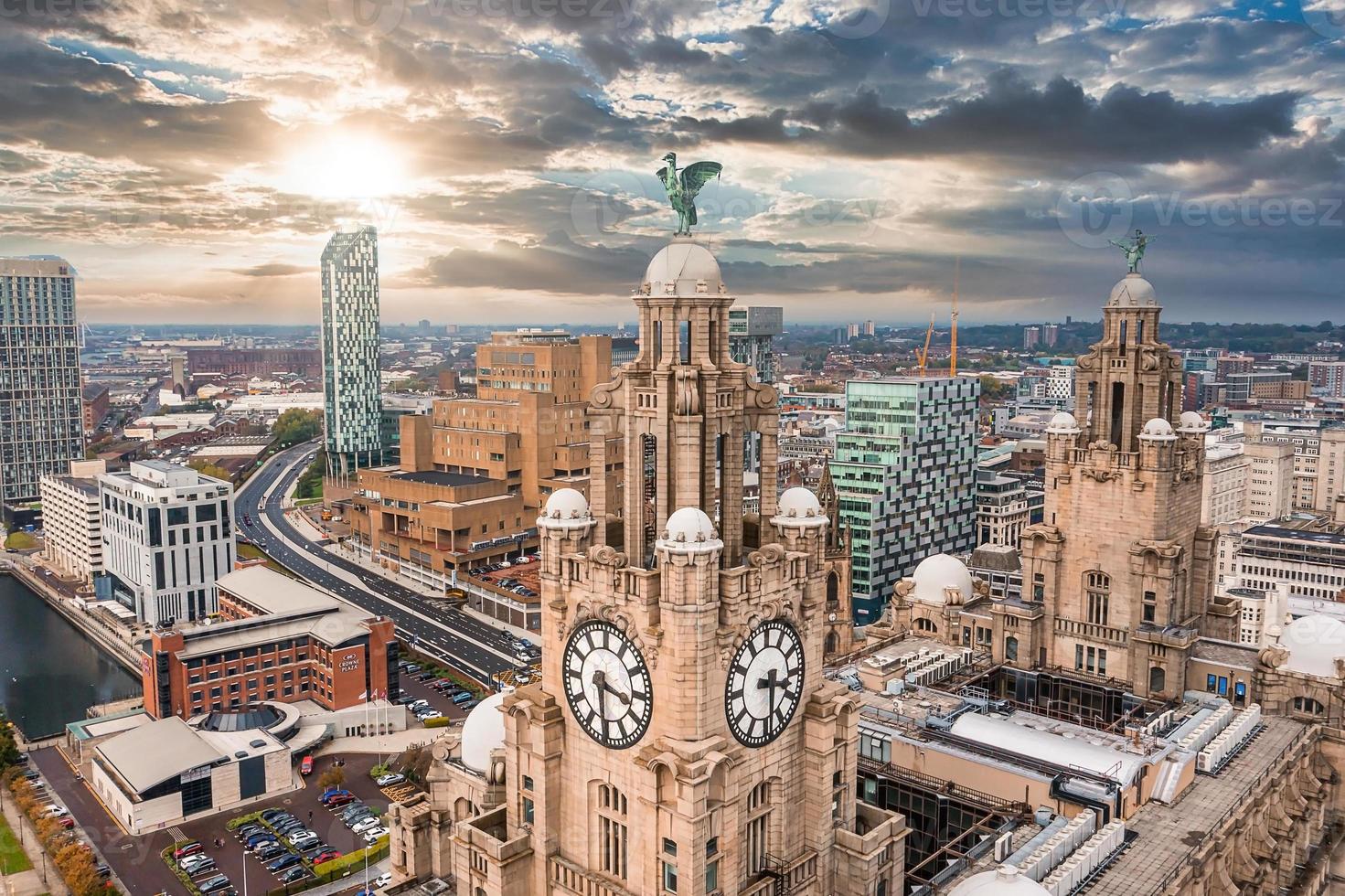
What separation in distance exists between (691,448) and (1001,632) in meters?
27.0

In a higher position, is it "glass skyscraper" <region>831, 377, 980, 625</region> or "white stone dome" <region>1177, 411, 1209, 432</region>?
"white stone dome" <region>1177, 411, 1209, 432</region>

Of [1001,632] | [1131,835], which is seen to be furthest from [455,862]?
[1001,632]

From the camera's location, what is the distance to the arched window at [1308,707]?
1503 inches

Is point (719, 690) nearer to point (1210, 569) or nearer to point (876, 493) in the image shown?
point (1210, 569)

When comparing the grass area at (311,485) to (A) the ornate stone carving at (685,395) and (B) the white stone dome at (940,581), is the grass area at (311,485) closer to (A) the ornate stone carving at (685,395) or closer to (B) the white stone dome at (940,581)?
(B) the white stone dome at (940,581)

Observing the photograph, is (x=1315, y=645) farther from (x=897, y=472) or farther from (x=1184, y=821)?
(x=897, y=472)

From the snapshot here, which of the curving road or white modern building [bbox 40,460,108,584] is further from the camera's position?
white modern building [bbox 40,460,108,584]

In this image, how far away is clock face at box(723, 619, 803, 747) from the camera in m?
20.9

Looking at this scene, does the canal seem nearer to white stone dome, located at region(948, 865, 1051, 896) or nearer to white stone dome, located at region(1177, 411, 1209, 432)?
white stone dome, located at region(948, 865, 1051, 896)

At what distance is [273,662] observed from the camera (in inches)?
3184

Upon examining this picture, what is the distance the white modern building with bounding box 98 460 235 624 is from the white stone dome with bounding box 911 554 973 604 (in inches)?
3307

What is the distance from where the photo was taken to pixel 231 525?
365ft

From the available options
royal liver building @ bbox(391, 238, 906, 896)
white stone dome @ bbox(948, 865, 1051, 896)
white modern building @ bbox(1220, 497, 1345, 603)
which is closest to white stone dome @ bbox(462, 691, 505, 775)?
royal liver building @ bbox(391, 238, 906, 896)

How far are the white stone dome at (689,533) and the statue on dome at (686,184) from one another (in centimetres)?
666
